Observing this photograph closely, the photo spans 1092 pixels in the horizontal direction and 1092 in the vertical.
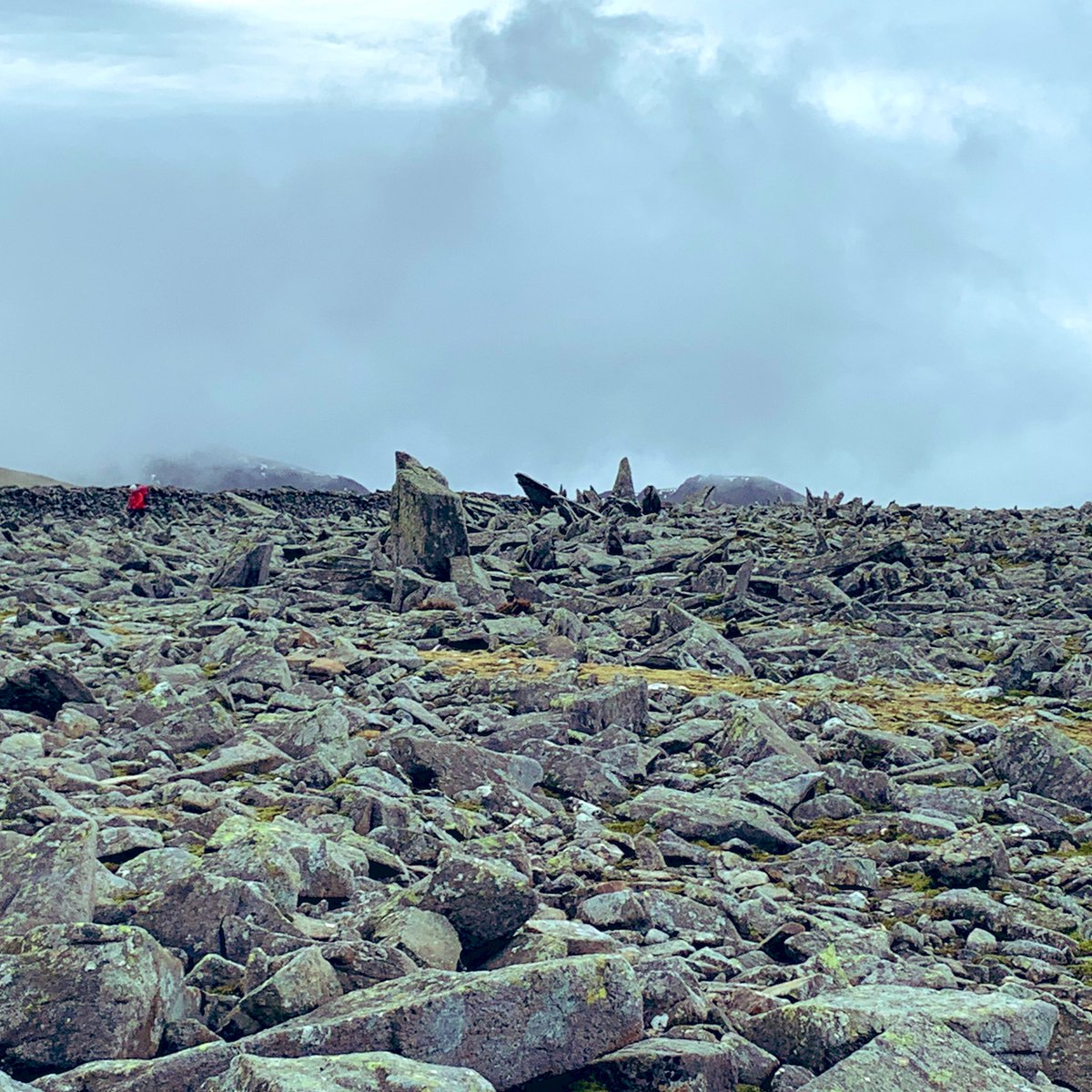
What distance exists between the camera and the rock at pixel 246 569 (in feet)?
77.5

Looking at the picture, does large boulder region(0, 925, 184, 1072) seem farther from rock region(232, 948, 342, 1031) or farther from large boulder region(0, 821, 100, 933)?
large boulder region(0, 821, 100, 933)

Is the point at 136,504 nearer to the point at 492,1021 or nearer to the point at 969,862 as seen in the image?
the point at 969,862

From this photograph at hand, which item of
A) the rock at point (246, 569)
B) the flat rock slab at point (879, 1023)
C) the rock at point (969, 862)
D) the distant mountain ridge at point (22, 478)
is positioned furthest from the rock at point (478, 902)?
the distant mountain ridge at point (22, 478)

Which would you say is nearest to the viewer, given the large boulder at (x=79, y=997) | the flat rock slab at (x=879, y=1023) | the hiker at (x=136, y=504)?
the large boulder at (x=79, y=997)

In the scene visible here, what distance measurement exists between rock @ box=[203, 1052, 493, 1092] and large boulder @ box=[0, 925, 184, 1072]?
0.76 m

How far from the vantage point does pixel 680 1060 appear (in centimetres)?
426

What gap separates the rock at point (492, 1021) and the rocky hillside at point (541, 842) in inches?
0.4

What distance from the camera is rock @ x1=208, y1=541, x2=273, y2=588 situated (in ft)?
77.5

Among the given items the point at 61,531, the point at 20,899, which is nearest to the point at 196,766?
the point at 20,899

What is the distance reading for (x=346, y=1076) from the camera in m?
3.67

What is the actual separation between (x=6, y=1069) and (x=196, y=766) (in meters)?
5.36

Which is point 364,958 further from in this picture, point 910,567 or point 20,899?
point 910,567

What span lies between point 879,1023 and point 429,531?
19575 millimetres

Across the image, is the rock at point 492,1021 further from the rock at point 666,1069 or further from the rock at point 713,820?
the rock at point 713,820
